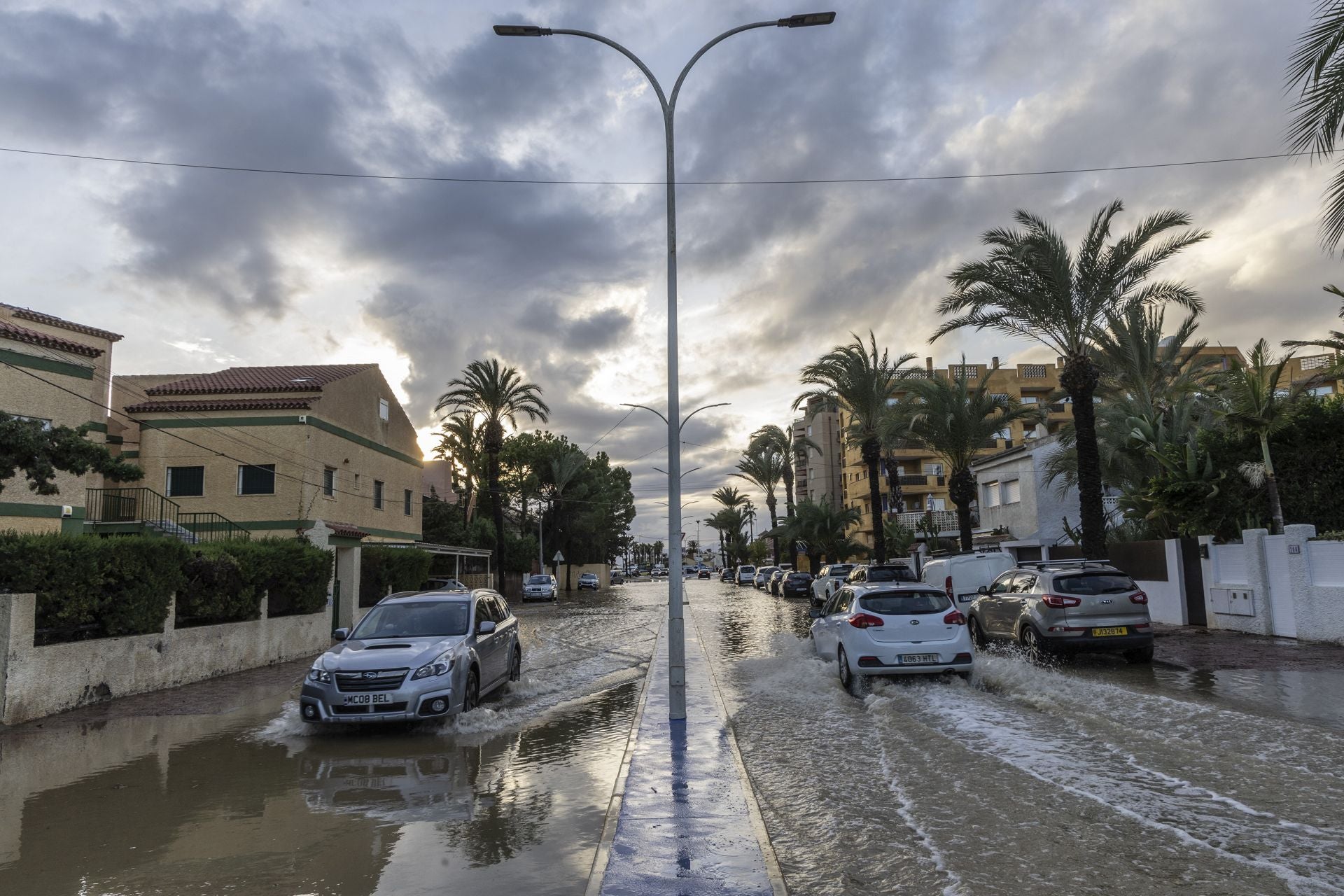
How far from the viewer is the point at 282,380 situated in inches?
1273

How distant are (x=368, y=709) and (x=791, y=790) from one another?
188 inches

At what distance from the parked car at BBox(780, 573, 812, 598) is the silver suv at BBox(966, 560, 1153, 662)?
31669 mm

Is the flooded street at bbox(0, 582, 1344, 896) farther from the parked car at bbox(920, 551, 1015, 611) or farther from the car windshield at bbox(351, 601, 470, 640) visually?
the parked car at bbox(920, 551, 1015, 611)

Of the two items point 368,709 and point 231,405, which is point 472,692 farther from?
point 231,405

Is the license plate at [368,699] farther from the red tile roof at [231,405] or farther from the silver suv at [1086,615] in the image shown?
the red tile roof at [231,405]

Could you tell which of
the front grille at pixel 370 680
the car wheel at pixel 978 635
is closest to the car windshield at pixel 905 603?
the car wheel at pixel 978 635

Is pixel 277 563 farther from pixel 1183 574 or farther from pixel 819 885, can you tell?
pixel 1183 574

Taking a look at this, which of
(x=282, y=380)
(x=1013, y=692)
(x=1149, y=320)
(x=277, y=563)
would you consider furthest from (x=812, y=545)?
(x=1013, y=692)

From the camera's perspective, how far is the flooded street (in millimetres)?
5402

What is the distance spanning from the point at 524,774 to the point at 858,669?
5.90 m

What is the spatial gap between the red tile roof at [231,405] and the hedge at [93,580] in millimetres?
15091

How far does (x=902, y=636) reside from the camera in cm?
1259

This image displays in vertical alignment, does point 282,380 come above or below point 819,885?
above

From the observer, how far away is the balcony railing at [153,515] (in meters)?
26.2
